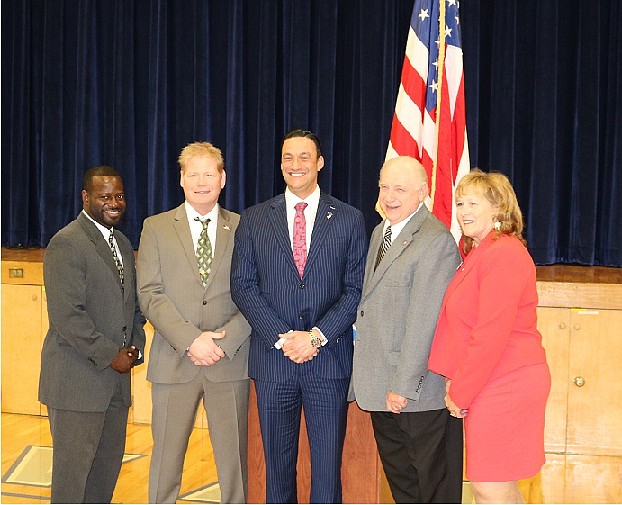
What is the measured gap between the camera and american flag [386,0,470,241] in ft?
14.2

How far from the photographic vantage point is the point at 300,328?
3.19 metres

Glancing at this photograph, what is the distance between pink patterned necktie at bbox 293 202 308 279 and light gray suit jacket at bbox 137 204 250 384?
0.97 feet

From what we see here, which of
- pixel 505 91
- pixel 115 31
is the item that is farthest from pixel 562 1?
pixel 115 31

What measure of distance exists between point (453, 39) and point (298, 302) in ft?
6.69

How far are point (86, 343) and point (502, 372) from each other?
154 centimetres

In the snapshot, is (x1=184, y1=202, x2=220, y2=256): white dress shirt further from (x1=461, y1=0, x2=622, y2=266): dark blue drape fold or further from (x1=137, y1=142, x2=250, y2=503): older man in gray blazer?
(x1=461, y1=0, x2=622, y2=266): dark blue drape fold

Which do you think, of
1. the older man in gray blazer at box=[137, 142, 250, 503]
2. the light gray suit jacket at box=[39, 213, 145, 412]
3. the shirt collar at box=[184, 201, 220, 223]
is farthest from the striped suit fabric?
the light gray suit jacket at box=[39, 213, 145, 412]

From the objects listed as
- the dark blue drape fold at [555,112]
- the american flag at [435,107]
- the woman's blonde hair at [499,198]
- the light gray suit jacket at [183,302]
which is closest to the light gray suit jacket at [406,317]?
the woman's blonde hair at [499,198]

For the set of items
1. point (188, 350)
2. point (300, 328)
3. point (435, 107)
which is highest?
point (435, 107)

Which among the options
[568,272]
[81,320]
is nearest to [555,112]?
[568,272]

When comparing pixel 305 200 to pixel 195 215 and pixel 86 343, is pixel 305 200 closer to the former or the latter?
pixel 195 215

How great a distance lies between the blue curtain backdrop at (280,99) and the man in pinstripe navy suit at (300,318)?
331 centimetres

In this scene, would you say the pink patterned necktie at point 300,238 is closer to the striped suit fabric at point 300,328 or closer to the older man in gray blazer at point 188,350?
the striped suit fabric at point 300,328

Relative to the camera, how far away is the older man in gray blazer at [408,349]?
2939mm
